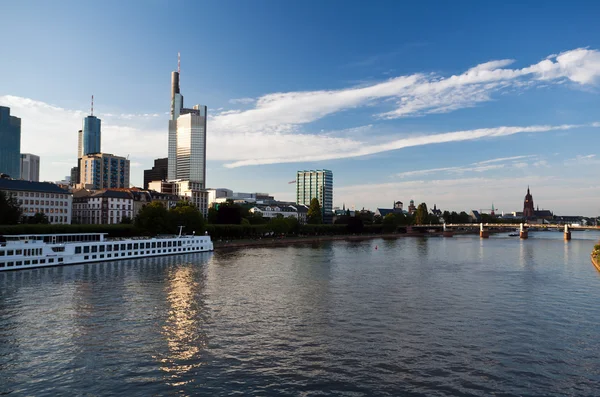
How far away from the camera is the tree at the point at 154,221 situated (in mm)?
126000

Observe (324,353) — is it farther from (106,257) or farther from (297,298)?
(106,257)

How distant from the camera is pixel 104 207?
585 feet

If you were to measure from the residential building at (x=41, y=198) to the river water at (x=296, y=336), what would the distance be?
9553 centimetres

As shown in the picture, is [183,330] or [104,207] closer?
[183,330]

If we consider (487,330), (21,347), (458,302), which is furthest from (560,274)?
(21,347)

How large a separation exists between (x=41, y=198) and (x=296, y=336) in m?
151

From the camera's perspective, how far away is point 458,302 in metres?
51.2

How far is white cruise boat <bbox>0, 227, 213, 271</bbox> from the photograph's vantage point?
245 feet

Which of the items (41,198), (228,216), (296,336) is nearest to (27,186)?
(41,198)

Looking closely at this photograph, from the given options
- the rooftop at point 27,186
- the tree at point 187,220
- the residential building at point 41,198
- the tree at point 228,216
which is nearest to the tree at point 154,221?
the tree at point 187,220

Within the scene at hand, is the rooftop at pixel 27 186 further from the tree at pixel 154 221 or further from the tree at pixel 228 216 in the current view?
the tree at pixel 228 216

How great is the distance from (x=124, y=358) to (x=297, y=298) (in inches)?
991

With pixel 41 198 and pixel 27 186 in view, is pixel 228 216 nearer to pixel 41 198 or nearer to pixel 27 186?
pixel 41 198

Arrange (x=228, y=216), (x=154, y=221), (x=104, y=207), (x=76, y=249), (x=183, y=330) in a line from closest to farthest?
(x=183, y=330) → (x=76, y=249) → (x=154, y=221) → (x=228, y=216) → (x=104, y=207)
